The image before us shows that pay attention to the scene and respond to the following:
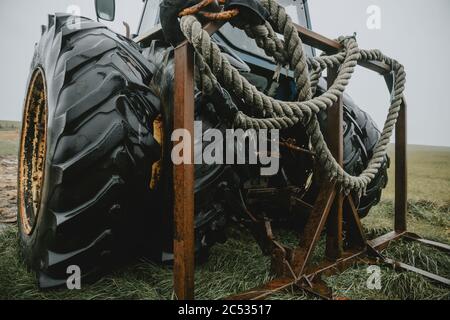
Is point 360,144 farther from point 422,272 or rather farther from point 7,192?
point 7,192

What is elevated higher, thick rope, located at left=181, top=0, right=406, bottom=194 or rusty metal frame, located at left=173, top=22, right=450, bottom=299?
thick rope, located at left=181, top=0, right=406, bottom=194

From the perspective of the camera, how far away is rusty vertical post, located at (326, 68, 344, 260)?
1.68 metres

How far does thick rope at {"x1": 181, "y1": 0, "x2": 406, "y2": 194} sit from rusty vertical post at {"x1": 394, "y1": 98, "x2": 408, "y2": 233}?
0.83m

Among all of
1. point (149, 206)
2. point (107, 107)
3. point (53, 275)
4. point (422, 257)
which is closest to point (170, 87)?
point (107, 107)

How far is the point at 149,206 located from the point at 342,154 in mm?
1179

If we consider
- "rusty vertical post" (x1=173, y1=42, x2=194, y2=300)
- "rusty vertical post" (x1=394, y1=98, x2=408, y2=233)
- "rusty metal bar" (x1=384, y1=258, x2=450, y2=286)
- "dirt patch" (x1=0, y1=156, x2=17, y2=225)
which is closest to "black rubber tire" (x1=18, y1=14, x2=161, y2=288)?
"rusty vertical post" (x1=173, y1=42, x2=194, y2=300)

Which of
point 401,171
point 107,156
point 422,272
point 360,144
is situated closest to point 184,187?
point 107,156

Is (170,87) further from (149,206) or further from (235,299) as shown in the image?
(235,299)

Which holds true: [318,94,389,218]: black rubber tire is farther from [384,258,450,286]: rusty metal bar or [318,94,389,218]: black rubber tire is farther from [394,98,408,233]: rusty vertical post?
[384,258,450,286]: rusty metal bar

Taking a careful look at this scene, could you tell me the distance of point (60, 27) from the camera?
138cm

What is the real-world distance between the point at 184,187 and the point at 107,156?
33 cm

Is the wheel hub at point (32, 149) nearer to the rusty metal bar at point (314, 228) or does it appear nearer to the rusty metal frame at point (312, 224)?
the rusty metal frame at point (312, 224)

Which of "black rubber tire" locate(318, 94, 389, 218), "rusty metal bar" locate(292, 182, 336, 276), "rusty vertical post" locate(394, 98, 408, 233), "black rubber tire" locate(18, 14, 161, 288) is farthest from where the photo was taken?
"rusty vertical post" locate(394, 98, 408, 233)

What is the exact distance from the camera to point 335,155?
5.52ft
